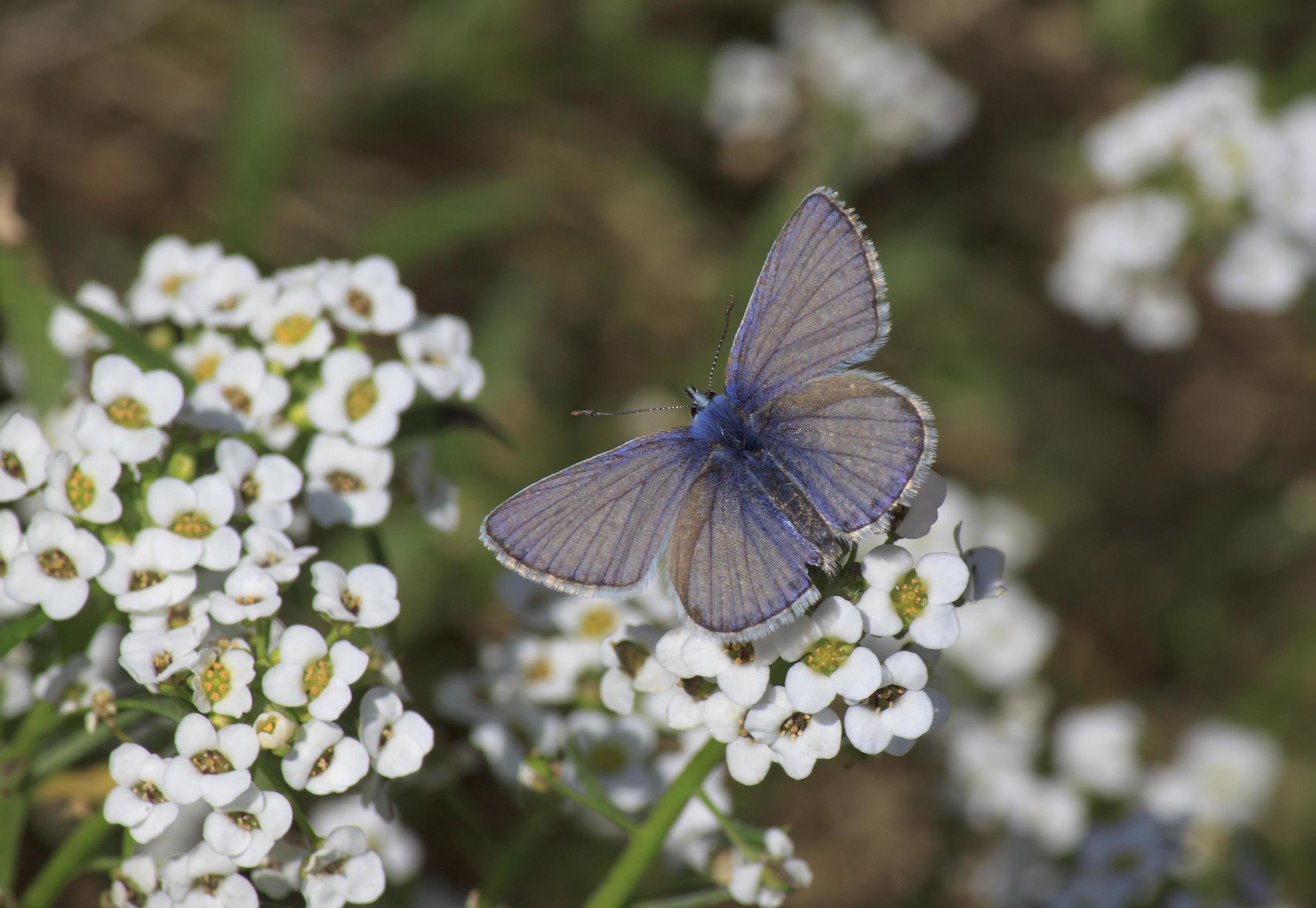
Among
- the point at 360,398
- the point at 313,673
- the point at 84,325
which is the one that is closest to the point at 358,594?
the point at 313,673

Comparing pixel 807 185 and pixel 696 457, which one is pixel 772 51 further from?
pixel 696 457

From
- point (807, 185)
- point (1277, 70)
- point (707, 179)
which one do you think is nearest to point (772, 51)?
point (707, 179)

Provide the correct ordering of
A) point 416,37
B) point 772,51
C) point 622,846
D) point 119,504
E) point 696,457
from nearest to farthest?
point 119,504, point 696,457, point 622,846, point 416,37, point 772,51

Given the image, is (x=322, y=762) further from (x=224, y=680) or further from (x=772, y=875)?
(x=772, y=875)

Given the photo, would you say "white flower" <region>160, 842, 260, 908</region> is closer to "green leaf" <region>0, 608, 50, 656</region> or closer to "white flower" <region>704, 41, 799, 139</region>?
"green leaf" <region>0, 608, 50, 656</region>

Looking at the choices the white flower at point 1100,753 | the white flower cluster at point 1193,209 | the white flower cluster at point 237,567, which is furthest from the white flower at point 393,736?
the white flower cluster at point 1193,209

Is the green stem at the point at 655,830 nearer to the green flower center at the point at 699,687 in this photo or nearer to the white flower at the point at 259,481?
the green flower center at the point at 699,687
